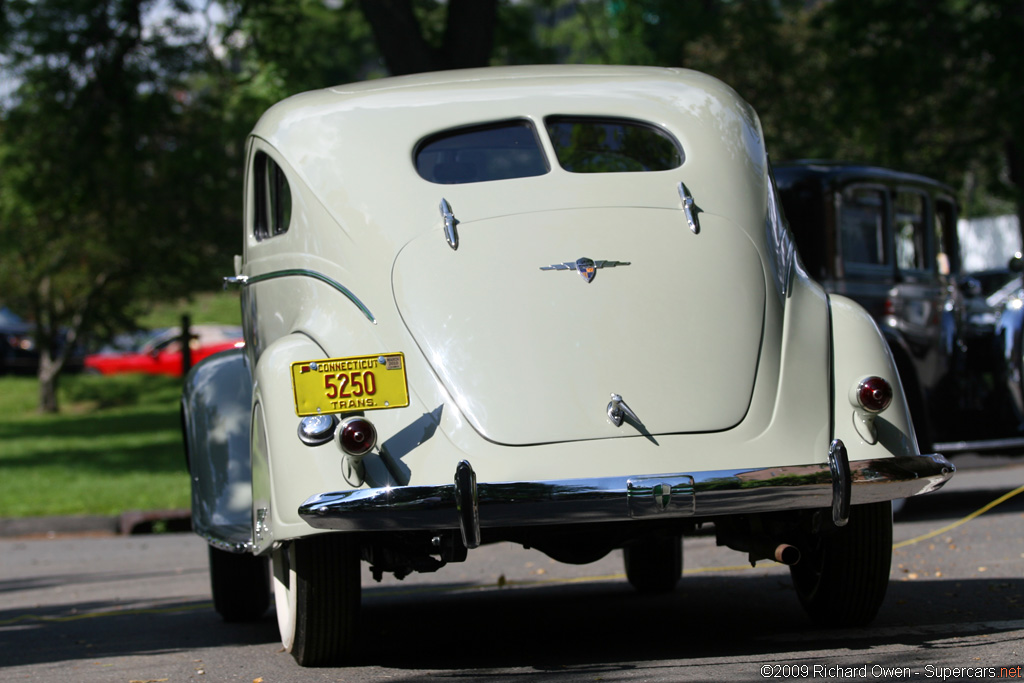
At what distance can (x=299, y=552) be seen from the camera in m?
4.53

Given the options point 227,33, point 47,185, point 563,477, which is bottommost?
point 563,477

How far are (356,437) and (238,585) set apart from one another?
7.89 ft

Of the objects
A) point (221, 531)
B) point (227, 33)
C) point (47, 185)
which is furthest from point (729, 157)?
point (47, 185)

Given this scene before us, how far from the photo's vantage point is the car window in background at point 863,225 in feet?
28.3

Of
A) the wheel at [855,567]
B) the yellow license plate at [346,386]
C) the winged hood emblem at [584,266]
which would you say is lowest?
the wheel at [855,567]

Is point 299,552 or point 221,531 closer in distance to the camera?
point 299,552

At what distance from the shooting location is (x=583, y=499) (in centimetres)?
405

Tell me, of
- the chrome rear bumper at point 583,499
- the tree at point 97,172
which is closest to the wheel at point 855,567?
the chrome rear bumper at point 583,499

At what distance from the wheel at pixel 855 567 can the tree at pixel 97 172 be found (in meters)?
12.8

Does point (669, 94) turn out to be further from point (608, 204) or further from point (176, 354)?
point (176, 354)

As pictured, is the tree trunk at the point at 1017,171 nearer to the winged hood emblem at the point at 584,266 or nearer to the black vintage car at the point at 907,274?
the black vintage car at the point at 907,274

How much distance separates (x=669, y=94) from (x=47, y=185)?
46.3ft

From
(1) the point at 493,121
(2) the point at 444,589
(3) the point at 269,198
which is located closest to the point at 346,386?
(1) the point at 493,121

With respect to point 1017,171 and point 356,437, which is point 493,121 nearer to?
point 356,437
